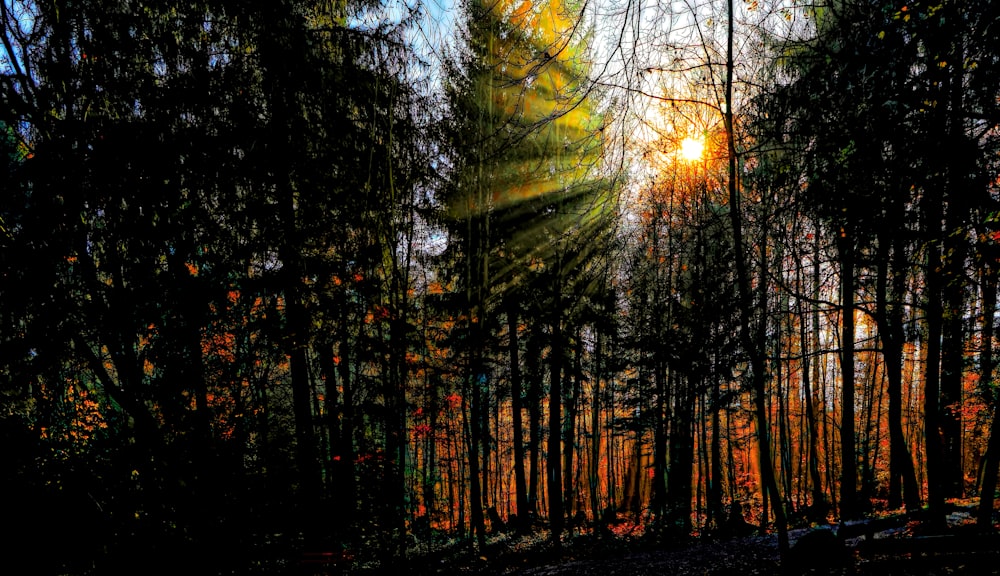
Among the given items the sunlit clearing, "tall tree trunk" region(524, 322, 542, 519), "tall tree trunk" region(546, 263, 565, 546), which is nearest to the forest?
the sunlit clearing

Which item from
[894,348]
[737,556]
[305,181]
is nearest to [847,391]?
[894,348]

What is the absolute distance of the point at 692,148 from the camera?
3.82 meters

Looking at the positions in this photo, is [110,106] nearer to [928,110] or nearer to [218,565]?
[218,565]

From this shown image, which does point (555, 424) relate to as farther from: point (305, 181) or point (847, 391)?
point (305, 181)

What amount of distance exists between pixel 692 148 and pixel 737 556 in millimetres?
8854

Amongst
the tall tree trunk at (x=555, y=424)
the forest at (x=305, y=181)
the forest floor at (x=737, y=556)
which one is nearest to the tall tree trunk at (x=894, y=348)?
the forest at (x=305, y=181)

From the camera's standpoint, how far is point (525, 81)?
102 inches

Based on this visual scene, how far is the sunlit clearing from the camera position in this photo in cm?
371

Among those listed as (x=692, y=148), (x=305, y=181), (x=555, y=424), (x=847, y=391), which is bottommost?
(x=555, y=424)

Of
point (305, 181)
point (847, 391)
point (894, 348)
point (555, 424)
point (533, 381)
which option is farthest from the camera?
point (533, 381)

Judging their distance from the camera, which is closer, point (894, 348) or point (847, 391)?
point (894, 348)

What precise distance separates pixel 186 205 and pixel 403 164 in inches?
124

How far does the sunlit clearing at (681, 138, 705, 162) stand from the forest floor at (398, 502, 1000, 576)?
12.8 feet

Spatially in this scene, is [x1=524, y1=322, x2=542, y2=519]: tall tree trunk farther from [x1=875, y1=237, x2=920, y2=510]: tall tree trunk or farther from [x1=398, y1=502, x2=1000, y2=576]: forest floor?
[x1=875, y1=237, x2=920, y2=510]: tall tree trunk
